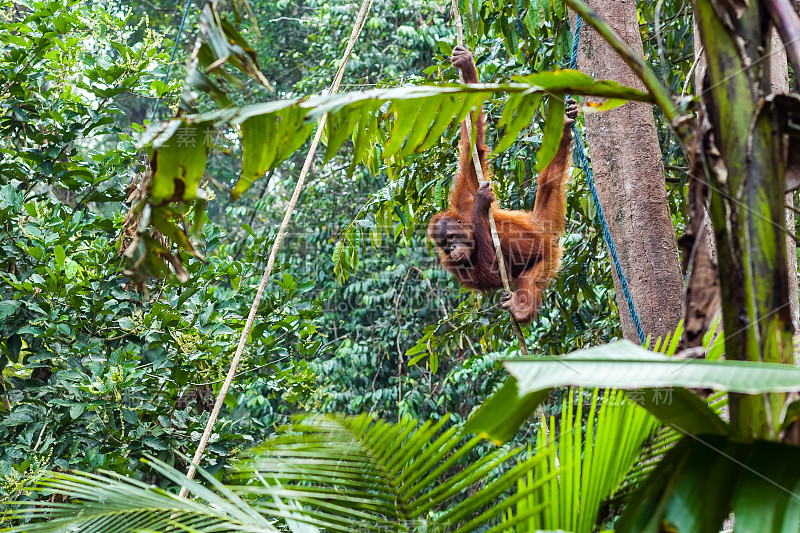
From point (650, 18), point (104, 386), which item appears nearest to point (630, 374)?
point (104, 386)

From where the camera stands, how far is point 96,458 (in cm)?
291

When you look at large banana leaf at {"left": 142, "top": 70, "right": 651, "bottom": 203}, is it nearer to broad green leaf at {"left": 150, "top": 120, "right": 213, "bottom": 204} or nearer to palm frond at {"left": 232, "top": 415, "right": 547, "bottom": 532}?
broad green leaf at {"left": 150, "top": 120, "right": 213, "bottom": 204}

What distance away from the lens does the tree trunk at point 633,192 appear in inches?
90.7

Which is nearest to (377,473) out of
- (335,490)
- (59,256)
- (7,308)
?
(335,490)

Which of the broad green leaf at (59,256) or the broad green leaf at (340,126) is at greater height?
the broad green leaf at (340,126)

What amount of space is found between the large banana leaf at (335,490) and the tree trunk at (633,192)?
4.20 feet

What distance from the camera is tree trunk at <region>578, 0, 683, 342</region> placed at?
2.30 metres

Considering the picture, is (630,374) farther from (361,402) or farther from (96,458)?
(361,402)

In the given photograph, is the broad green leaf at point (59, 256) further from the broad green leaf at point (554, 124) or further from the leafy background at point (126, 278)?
the broad green leaf at point (554, 124)

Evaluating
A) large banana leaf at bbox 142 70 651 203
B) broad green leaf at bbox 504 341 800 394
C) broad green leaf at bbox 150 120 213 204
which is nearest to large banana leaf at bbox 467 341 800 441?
broad green leaf at bbox 504 341 800 394

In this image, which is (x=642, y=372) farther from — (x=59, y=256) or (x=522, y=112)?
(x=59, y=256)

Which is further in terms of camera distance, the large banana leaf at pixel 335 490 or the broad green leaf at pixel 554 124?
the broad green leaf at pixel 554 124

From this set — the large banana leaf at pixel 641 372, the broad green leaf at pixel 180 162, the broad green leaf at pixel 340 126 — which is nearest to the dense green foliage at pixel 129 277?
the broad green leaf at pixel 340 126

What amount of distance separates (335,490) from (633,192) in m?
1.60
